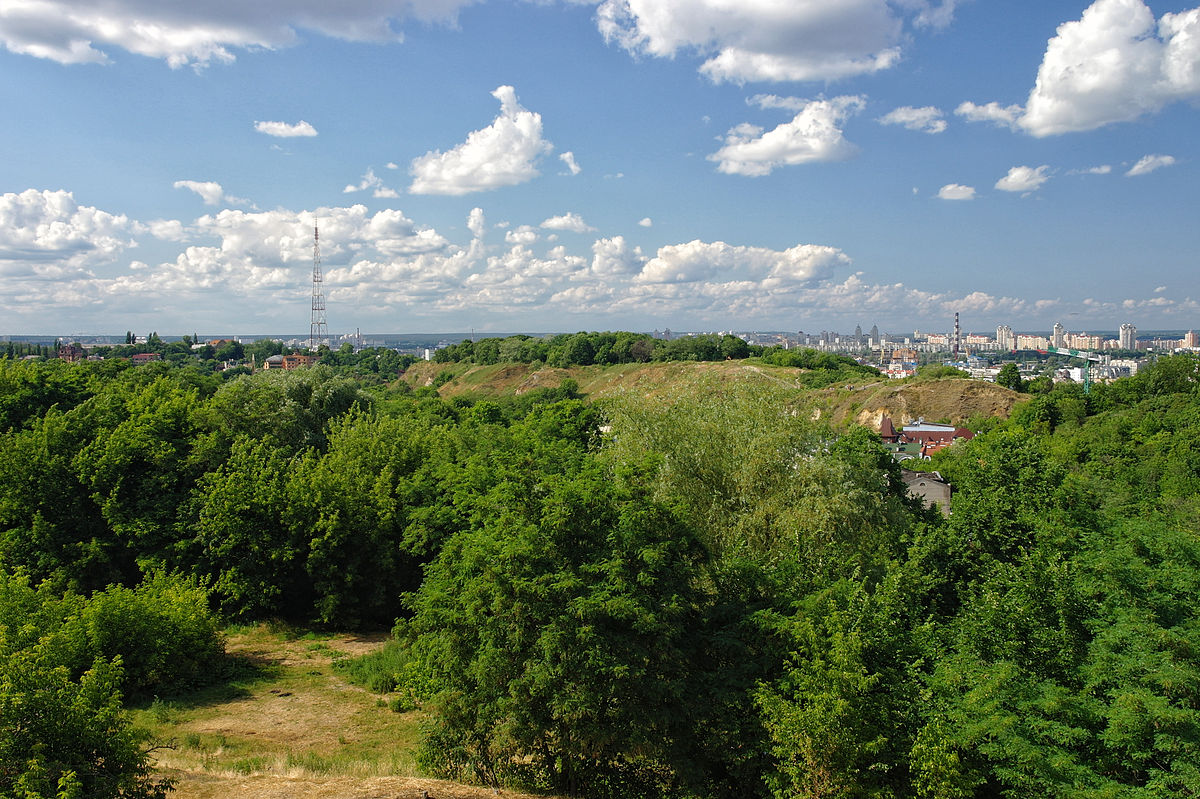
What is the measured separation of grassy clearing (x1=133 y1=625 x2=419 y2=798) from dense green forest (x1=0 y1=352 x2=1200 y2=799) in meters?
1.09

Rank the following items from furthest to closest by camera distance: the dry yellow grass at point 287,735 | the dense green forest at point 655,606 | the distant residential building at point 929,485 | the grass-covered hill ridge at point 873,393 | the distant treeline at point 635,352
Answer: the distant treeline at point 635,352, the grass-covered hill ridge at point 873,393, the distant residential building at point 929,485, the dry yellow grass at point 287,735, the dense green forest at point 655,606

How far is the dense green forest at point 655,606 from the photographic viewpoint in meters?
11.2

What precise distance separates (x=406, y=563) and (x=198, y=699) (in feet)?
28.5

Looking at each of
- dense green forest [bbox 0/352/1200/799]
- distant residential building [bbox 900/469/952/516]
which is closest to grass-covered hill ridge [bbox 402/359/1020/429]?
distant residential building [bbox 900/469/952/516]

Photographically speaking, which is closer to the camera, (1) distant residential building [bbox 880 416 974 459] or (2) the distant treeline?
(1) distant residential building [bbox 880 416 974 459]

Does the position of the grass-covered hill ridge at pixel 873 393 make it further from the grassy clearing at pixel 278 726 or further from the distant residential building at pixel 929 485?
the grassy clearing at pixel 278 726

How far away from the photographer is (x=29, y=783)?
923cm

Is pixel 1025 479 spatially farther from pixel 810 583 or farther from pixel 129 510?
pixel 129 510

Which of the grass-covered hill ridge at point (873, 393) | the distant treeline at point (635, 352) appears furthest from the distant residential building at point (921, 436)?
the distant treeline at point (635, 352)

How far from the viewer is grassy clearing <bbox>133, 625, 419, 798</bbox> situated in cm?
1444

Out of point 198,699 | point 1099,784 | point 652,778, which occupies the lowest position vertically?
point 198,699

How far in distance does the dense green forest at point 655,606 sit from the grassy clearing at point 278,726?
1.09m

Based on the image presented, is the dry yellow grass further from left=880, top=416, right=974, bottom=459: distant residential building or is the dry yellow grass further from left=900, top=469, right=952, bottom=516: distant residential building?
left=880, top=416, right=974, bottom=459: distant residential building

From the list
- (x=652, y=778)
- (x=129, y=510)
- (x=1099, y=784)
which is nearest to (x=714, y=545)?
(x=652, y=778)
